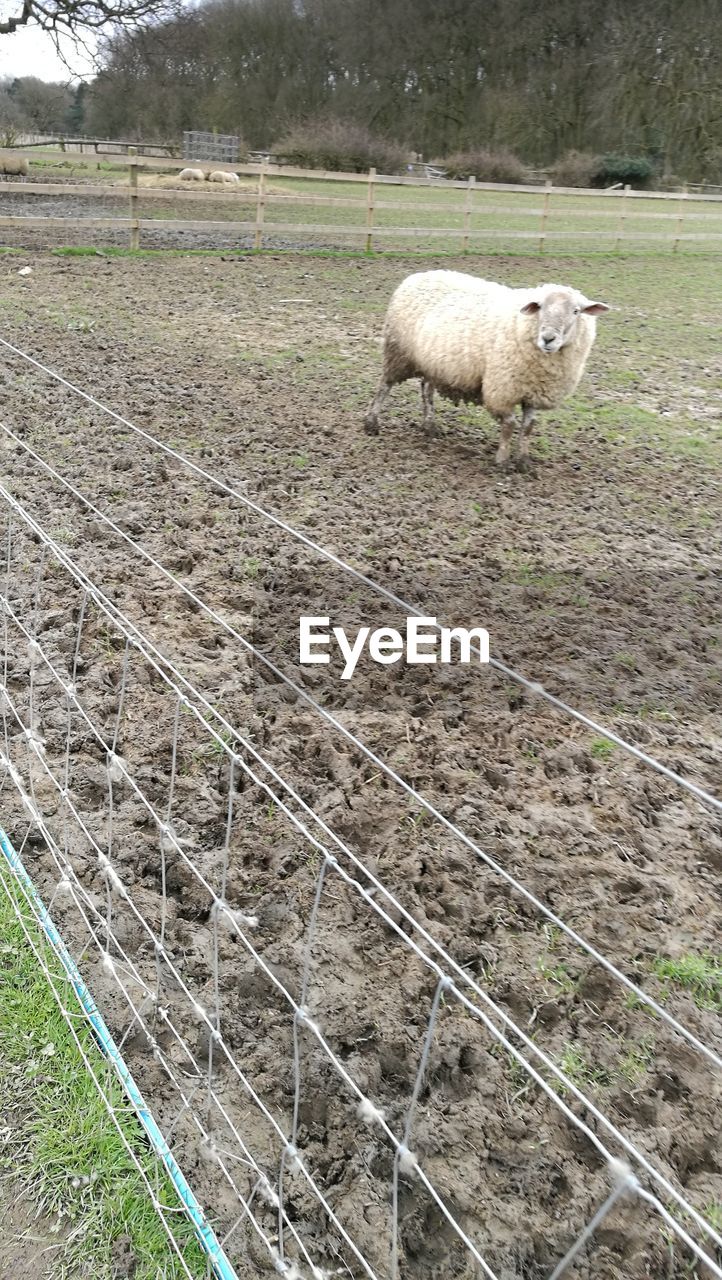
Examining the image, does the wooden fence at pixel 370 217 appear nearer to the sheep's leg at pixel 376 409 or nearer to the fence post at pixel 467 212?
the fence post at pixel 467 212

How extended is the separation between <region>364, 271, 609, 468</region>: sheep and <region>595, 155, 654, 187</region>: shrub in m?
31.2

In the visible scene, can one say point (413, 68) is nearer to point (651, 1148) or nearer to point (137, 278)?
point (137, 278)

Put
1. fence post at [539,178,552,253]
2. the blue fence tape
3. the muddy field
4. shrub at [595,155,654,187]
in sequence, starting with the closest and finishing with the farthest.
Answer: the blue fence tape
the muddy field
fence post at [539,178,552,253]
shrub at [595,155,654,187]

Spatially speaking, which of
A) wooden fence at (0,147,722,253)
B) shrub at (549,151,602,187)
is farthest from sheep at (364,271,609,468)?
shrub at (549,151,602,187)

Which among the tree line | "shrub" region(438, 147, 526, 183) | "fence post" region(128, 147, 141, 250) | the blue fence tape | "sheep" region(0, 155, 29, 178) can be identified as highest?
the tree line

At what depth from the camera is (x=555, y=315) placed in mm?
5043

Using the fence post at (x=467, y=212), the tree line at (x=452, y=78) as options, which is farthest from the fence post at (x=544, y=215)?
the tree line at (x=452, y=78)

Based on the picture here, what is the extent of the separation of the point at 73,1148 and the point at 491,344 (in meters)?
4.78

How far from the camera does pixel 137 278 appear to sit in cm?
1088

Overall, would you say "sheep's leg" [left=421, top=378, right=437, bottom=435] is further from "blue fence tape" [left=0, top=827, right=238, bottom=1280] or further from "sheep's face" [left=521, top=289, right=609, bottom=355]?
"blue fence tape" [left=0, top=827, right=238, bottom=1280]

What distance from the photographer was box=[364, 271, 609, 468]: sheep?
5184mm

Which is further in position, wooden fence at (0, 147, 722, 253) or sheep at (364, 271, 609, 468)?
wooden fence at (0, 147, 722, 253)

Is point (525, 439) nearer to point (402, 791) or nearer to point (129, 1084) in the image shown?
point (402, 791)

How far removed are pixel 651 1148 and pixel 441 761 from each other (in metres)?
1.34
